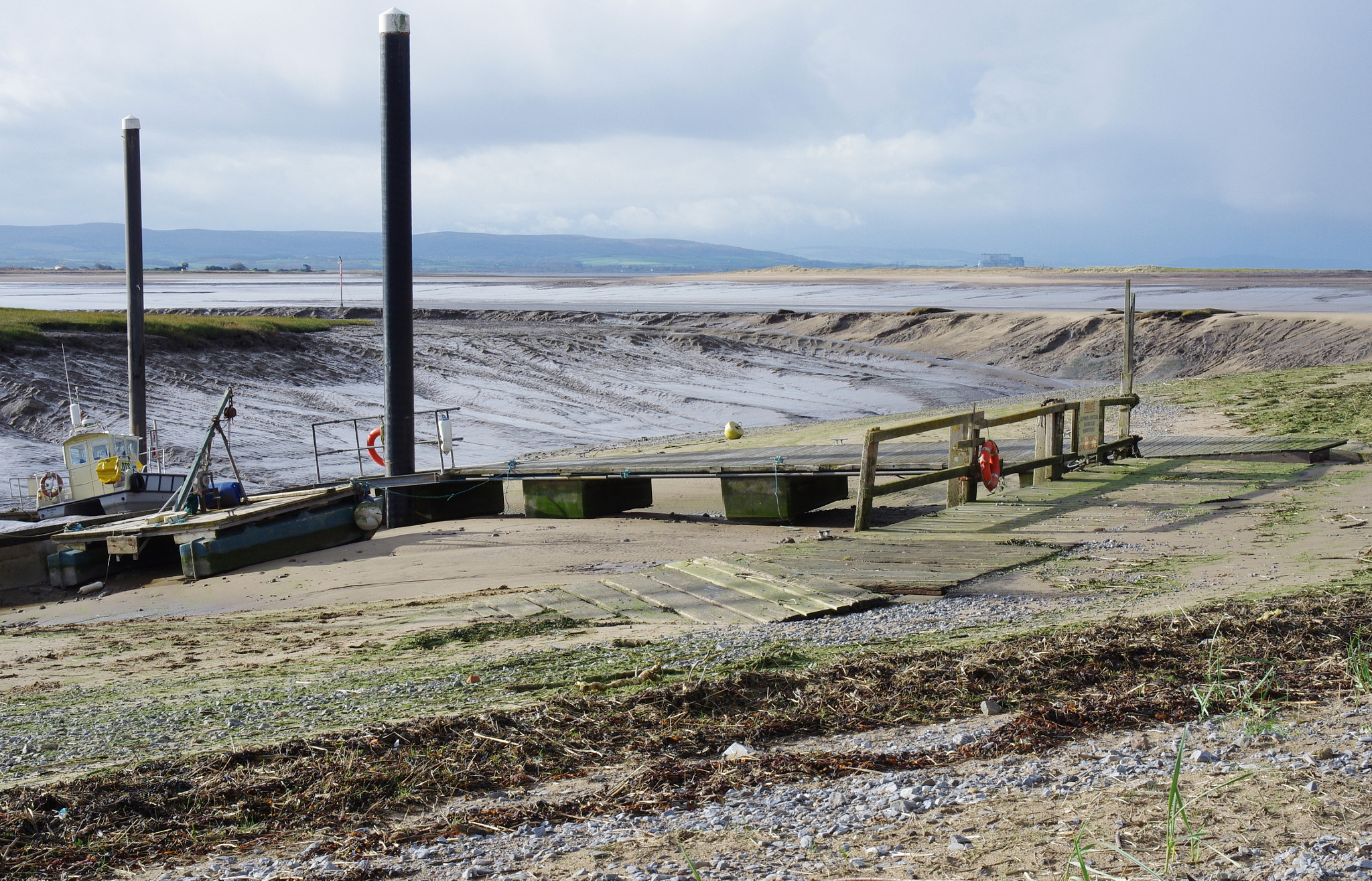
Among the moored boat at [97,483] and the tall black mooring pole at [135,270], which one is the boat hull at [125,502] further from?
the tall black mooring pole at [135,270]

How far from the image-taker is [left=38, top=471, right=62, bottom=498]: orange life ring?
1734 centimetres

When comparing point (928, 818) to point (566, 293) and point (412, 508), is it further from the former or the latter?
point (566, 293)

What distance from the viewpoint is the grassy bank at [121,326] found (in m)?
29.7

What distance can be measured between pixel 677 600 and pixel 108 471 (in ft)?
40.5

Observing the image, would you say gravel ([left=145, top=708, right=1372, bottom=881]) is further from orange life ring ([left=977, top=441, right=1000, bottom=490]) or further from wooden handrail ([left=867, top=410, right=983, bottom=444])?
orange life ring ([left=977, top=441, right=1000, bottom=490])

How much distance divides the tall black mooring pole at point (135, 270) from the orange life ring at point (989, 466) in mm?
14553

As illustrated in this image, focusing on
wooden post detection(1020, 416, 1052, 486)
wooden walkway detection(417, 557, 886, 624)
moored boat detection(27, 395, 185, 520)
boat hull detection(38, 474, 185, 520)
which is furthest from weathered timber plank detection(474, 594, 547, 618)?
moored boat detection(27, 395, 185, 520)

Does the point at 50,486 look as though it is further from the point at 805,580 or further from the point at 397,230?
the point at 805,580

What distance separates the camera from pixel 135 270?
19.7 meters

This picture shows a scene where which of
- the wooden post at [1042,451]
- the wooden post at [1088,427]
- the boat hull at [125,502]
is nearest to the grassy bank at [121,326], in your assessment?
the boat hull at [125,502]

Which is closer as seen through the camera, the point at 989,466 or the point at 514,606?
the point at 514,606

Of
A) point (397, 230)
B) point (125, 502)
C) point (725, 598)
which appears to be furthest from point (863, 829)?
point (125, 502)

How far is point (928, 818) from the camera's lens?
4.12m

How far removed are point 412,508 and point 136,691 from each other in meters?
10.2
